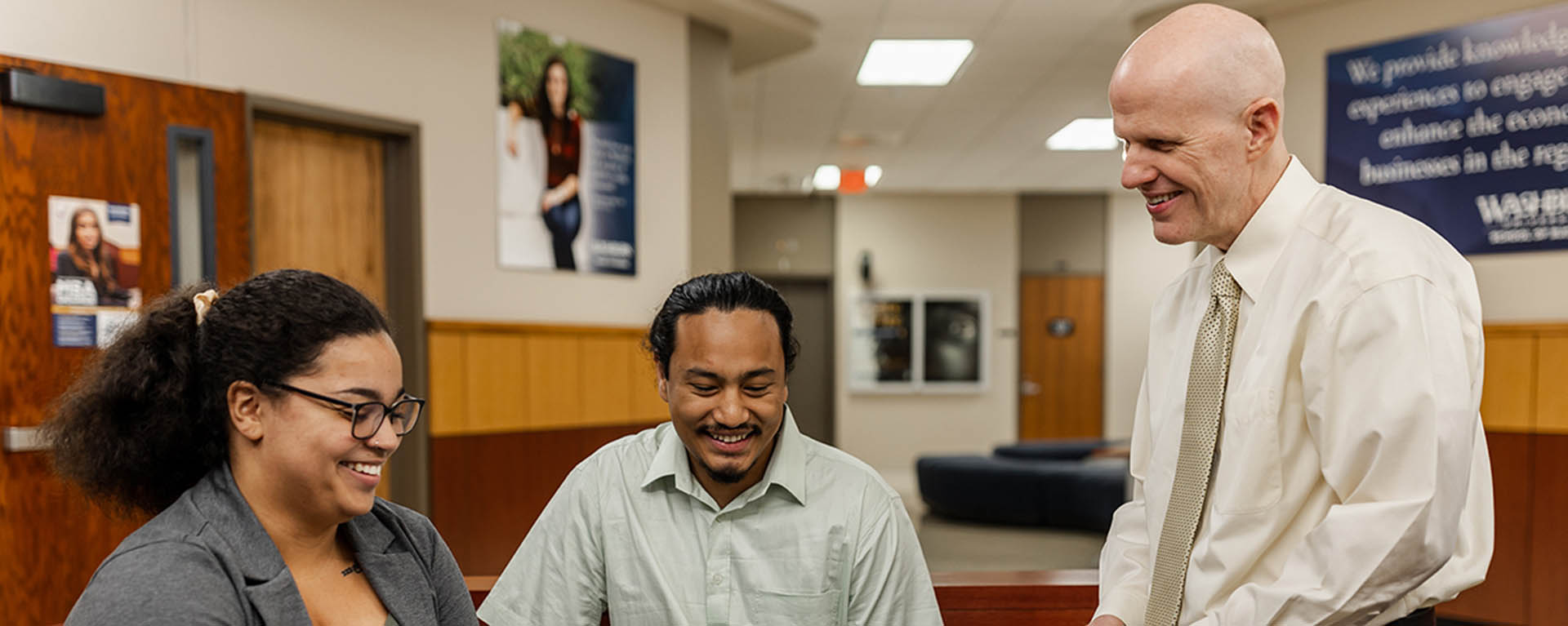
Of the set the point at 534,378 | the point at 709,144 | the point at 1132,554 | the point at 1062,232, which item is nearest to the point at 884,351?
the point at 1062,232

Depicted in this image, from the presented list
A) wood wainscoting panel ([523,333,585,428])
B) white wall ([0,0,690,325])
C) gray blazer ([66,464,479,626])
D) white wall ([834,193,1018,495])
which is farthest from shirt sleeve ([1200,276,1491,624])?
white wall ([834,193,1018,495])

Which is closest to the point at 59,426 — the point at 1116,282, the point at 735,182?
the point at 735,182

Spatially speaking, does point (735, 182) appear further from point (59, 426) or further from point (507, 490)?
point (59, 426)

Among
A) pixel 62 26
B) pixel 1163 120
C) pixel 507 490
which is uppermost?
pixel 62 26

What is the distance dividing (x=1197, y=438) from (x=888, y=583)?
2.03 feet

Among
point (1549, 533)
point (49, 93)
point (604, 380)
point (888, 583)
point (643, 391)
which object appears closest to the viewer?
point (888, 583)

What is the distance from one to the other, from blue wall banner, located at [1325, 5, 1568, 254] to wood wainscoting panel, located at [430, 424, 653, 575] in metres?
4.00

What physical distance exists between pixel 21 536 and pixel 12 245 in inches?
34.8

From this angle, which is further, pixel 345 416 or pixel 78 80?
pixel 78 80

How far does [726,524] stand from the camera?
1.84 meters

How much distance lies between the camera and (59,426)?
4.46 feet

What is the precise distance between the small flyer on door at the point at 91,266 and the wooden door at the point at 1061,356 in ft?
29.6

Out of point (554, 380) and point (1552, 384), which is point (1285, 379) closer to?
point (1552, 384)

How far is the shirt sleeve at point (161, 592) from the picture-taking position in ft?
3.83
